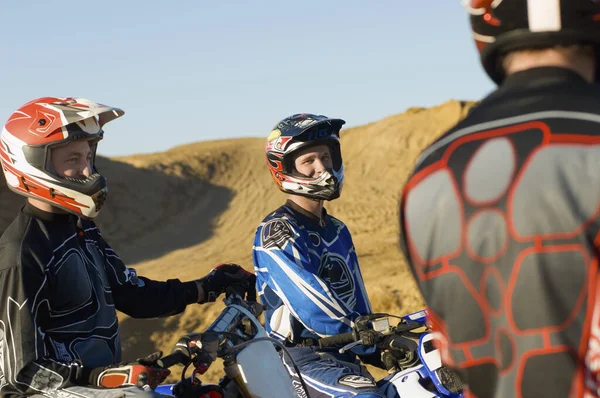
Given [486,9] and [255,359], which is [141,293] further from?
[486,9]

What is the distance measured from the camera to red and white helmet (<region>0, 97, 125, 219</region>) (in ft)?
13.3

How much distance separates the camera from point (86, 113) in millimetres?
4125

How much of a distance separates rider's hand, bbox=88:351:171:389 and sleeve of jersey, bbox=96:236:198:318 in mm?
1007

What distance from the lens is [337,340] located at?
444cm

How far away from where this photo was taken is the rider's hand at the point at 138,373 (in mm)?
3361

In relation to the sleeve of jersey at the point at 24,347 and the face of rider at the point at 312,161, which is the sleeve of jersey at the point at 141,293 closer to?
the sleeve of jersey at the point at 24,347

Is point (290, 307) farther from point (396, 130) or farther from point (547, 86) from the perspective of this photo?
point (396, 130)

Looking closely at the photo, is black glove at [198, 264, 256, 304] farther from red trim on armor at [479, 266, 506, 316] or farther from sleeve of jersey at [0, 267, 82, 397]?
red trim on armor at [479, 266, 506, 316]

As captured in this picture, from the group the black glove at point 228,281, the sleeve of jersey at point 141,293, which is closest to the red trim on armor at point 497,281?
the black glove at point 228,281

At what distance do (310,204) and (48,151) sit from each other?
1.88 meters

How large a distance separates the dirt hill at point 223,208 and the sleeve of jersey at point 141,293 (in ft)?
26.4

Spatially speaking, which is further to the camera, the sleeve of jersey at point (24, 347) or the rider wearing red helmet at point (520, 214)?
the sleeve of jersey at point (24, 347)

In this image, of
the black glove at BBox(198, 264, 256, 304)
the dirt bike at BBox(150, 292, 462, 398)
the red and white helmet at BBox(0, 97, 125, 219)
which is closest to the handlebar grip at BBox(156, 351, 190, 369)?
the dirt bike at BBox(150, 292, 462, 398)

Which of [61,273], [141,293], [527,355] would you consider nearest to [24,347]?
[61,273]
